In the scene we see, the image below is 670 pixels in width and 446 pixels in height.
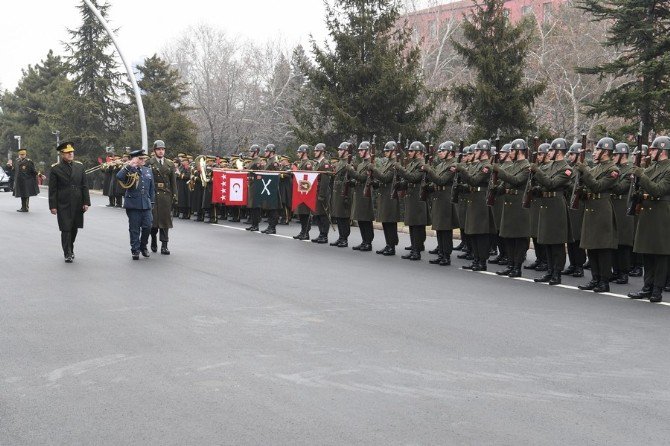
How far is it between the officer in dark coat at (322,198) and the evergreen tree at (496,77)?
9989 mm

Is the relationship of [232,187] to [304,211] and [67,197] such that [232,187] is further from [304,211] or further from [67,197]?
[67,197]

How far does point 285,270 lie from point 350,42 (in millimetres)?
16882

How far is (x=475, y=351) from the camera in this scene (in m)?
8.20

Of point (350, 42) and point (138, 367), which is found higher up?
point (350, 42)

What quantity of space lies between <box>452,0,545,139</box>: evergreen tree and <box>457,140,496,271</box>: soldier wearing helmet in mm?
13634

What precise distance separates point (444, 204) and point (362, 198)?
2.37 m

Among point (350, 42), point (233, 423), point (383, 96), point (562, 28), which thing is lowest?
point (233, 423)

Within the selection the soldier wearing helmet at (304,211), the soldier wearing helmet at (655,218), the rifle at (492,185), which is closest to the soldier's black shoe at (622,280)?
the soldier wearing helmet at (655,218)

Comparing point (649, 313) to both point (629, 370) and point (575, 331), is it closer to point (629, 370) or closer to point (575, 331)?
point (575, 331)

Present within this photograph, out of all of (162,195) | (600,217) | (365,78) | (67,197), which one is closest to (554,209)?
(600,217)

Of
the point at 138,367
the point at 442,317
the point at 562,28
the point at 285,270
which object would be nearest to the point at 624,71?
the point at 285,270

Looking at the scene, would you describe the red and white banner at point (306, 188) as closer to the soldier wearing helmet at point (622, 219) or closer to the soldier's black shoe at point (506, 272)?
the soldier's black shoe at point (506, 272)

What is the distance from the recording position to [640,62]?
2109 cm

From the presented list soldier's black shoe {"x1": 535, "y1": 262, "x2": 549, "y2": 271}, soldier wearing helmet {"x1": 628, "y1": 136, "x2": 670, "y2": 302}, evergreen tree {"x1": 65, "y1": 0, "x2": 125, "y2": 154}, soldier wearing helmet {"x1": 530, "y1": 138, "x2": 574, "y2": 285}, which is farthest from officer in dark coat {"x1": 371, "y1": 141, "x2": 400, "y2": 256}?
evergreen tree {"x1": 65, "y1": 0, "x2": 125, "y2": 154}
